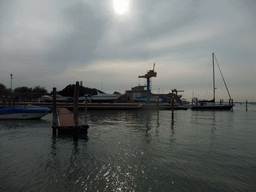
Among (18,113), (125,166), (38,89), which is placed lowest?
(125,166)

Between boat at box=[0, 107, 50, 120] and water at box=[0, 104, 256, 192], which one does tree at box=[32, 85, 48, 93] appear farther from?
water at box=[0, 104, 256, 192]

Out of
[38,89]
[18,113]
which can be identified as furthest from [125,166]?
[38,89]

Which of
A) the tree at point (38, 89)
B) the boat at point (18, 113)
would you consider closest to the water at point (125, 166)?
the boat at point (18, 113)

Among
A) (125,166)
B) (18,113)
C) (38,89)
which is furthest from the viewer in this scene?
(38,89)

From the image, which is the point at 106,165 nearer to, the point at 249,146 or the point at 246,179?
the point at 246,179

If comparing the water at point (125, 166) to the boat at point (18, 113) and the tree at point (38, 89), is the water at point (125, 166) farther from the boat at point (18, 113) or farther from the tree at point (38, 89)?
the tree at point (38, 89)

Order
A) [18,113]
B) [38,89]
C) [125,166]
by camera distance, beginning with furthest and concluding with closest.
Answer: [38,89], [18,113], [125,166]

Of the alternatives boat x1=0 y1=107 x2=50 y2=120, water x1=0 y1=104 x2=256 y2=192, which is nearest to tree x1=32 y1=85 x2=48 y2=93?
boat x1=0 y1=107 x2=50 y2=120

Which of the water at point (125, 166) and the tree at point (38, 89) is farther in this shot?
the tree at point (38, 89)

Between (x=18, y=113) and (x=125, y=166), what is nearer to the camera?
(x=125, y=166)

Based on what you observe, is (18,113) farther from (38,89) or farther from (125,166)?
(38,89)

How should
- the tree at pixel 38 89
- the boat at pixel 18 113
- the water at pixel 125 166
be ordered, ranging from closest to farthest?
the water at pixel 125 166, the boat at pixel 18 113, the tree at pixel 38 89

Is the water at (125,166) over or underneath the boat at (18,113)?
underneath

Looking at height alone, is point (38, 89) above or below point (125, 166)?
above
